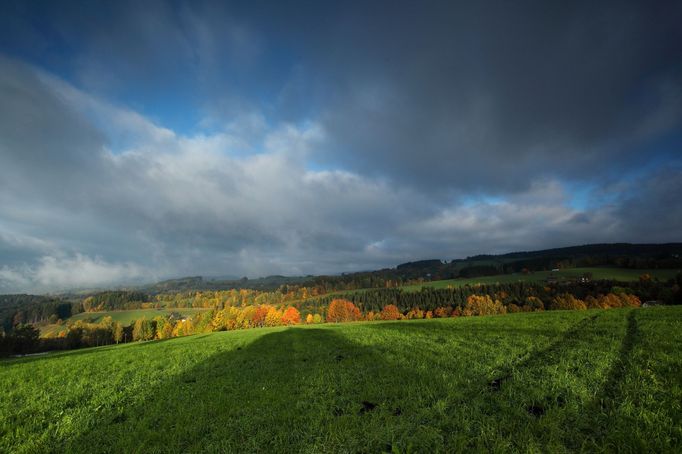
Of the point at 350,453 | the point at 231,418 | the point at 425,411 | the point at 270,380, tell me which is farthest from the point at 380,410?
the point at 270,380

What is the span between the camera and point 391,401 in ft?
23.3

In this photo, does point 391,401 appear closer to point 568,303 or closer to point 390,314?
point 568,303

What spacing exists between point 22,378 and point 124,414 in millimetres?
9096

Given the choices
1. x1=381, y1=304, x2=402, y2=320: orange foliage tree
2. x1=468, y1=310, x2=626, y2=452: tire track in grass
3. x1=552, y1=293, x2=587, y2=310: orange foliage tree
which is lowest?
x1=381, y1=304, x2=402, y2=320: orange foliage tree

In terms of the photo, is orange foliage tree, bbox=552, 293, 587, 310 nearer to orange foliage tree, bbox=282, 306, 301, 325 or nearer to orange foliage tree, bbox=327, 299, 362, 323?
orange foliage tree, bbox=327, 299, 362, 323

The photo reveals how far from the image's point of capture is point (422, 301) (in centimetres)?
14062

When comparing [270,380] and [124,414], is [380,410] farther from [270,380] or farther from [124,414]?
[124,414]

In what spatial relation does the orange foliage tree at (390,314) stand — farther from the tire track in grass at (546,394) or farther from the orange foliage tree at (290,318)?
the tire track in grass at (546,394)

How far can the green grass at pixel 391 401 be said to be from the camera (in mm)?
4996

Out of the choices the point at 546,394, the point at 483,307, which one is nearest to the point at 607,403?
the point at 546,394

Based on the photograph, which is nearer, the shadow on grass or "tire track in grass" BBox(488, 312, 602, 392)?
the shadow on grass

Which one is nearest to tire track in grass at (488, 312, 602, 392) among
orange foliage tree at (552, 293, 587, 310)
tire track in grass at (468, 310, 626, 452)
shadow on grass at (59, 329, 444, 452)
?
tire track in grass at (468, 310, 626, 452)

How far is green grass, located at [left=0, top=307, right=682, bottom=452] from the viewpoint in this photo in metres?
5.00

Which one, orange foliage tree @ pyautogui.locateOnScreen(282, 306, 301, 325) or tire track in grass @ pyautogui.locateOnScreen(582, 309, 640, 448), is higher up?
tire track in grass @ pyautogui.locateOnScreen(582, 309, 640, 448)
